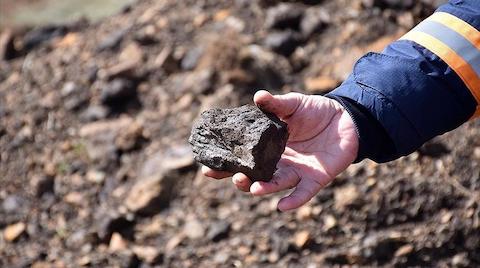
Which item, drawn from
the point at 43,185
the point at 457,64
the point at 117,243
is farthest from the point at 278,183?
the point at 43,185

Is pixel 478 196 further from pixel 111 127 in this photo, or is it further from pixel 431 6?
pixel 111 127

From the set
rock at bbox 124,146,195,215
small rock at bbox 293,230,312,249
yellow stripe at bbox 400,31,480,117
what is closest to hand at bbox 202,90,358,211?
yellow stripe at bbox 400,31,480,117

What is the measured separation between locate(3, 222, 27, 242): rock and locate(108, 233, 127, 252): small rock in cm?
57

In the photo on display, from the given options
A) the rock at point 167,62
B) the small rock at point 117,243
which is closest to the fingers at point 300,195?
the small rock at point 117,243

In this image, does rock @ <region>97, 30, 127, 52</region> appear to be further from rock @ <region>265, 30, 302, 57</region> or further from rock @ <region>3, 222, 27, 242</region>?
rock @ <region>3, 222, 27, 242</region>

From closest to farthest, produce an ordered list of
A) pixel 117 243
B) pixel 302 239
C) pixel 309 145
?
pixel 309 145
pixel 302 239
pixel 117 243

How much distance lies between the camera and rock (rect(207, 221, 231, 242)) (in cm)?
373

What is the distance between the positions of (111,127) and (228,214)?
3.60 ft

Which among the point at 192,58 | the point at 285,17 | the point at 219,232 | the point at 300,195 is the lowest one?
the point at 219,232

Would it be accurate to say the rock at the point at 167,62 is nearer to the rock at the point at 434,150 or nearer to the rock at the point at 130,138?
the rock at the point at 130,138

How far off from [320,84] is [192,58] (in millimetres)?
844

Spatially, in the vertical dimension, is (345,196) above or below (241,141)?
below

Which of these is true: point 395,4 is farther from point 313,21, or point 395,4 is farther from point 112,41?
point 112,41

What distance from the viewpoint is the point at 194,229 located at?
3.82 metres
